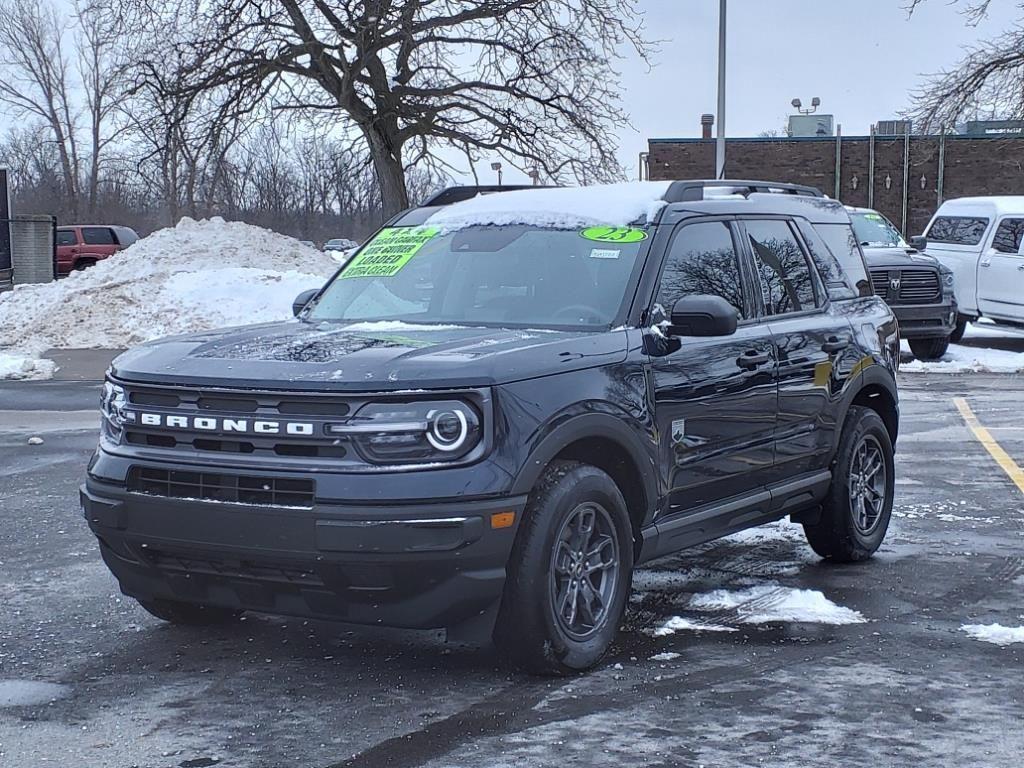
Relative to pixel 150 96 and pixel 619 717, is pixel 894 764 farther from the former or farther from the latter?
pixel 150 96

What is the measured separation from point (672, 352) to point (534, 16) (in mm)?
23587

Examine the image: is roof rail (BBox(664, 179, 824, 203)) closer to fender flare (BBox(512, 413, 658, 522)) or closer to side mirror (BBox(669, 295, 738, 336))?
side mirror (BBox(669, 295, 738, 336))

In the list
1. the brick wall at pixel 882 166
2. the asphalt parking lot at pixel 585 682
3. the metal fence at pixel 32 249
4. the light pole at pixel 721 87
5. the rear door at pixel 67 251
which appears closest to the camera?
the asphalt parking lot at pixel 585 682

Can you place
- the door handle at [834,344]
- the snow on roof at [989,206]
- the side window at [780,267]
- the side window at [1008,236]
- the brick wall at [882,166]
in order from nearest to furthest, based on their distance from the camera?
the side window at [780,267], the door handle at [834,344], the side window at [1008,236], the snow on roof at [989,206], the brick wall at [882,166]

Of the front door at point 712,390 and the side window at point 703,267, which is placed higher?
the side window at point 703,267

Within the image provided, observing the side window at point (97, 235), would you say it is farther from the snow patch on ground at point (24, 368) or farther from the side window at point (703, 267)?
the side window at point (703, 267)

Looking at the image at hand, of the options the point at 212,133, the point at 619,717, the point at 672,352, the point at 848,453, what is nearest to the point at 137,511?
the point at 619,717

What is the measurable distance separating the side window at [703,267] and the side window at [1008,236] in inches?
580

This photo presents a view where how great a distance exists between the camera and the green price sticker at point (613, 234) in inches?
229

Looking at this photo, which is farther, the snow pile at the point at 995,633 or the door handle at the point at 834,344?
the door handle at the point at 834,344

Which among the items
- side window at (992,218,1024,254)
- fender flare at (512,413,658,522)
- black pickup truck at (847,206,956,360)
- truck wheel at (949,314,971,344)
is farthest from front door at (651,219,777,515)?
truck wheel at (949,314,971,344)

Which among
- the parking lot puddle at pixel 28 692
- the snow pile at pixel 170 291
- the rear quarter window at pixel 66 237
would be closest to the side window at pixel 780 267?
the parking lot puddle at pixel 28 692

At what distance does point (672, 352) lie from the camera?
5551 millimetres

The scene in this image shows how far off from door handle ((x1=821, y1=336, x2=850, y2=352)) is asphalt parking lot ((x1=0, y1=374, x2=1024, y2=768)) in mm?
1114
